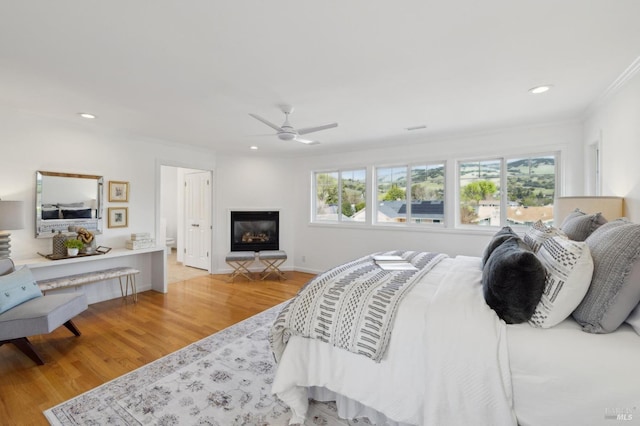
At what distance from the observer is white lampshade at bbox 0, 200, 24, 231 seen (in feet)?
9.30

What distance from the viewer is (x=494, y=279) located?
1490 mm

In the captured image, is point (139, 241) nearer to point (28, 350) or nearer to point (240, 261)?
point (240, 261)

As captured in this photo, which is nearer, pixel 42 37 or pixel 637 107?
pixel 42 37

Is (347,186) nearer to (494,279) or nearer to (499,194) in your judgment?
(499,194)

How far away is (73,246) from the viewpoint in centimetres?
343

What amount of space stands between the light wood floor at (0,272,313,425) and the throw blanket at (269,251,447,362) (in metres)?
1.57

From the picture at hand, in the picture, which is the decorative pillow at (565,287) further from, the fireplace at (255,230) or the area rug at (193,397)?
the fireplace at (255,230)

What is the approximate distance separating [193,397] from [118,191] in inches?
135

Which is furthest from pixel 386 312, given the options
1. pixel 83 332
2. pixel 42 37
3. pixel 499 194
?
pixel 499 194

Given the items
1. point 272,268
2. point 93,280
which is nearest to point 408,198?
point 272,268

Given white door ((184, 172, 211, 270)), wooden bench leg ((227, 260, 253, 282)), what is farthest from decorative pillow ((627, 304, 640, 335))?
white door ((184, 172, 211, 270))

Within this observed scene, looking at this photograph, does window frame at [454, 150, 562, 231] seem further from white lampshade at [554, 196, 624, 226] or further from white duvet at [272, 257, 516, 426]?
white duvet at [272, 257, 516, 426]

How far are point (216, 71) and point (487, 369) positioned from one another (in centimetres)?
268

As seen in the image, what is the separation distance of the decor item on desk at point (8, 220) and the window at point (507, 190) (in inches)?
218
